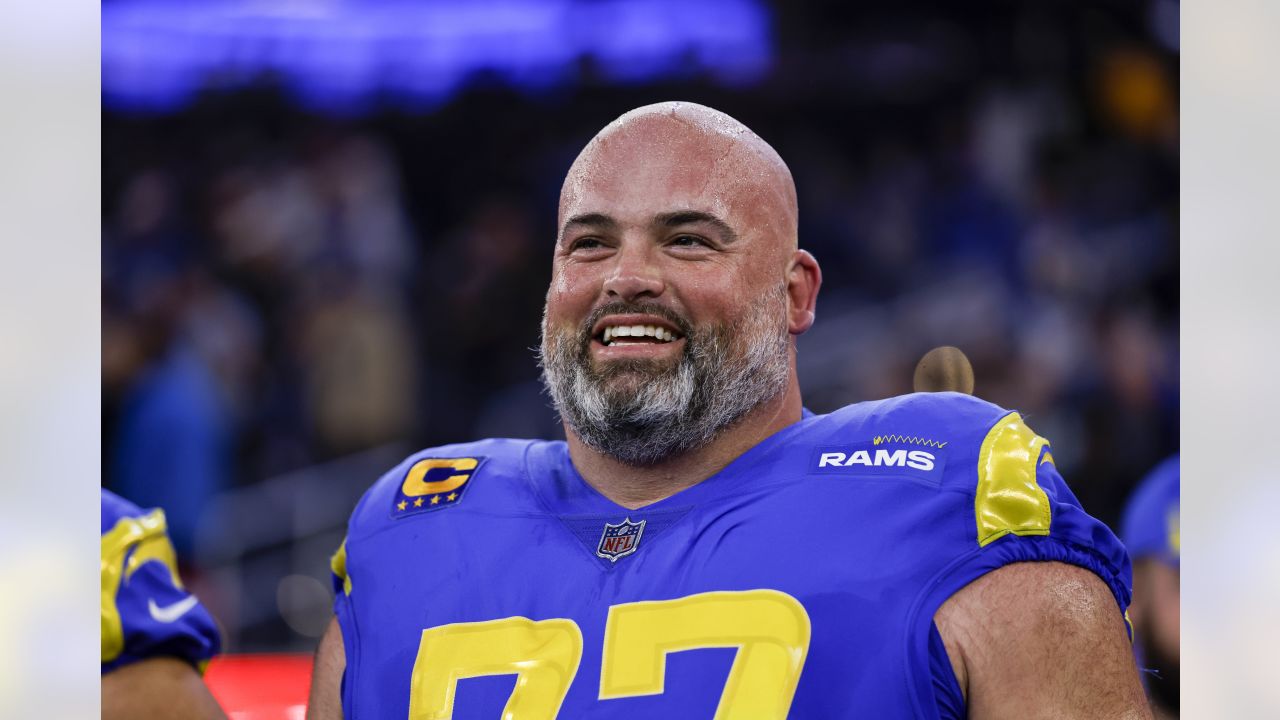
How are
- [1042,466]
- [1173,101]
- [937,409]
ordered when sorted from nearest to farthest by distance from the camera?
[1042,466]
[937,409]
[1173,101]

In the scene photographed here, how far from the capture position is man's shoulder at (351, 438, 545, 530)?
6.31ft

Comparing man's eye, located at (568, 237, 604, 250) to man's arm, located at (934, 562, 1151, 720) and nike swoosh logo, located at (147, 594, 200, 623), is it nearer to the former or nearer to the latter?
man's arm, located at (934, 562, 1151, 720)

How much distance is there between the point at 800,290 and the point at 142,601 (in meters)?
1.05

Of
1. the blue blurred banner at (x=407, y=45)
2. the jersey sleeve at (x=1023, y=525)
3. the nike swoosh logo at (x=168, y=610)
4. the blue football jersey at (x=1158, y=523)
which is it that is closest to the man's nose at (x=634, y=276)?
the jersey sleeve at (x=1023, y=525)

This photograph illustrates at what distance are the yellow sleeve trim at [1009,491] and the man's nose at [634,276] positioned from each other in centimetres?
45

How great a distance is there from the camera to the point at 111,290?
563 centimetres

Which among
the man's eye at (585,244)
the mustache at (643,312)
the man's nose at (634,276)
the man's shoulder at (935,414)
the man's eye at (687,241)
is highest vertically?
the man's eye at (687,241)

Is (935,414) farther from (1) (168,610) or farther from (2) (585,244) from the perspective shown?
(1) (168,610)

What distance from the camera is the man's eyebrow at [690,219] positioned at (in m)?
1.85

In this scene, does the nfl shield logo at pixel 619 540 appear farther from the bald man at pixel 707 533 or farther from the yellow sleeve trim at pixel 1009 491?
the yellow sleeve trim at pixel 1009 491
